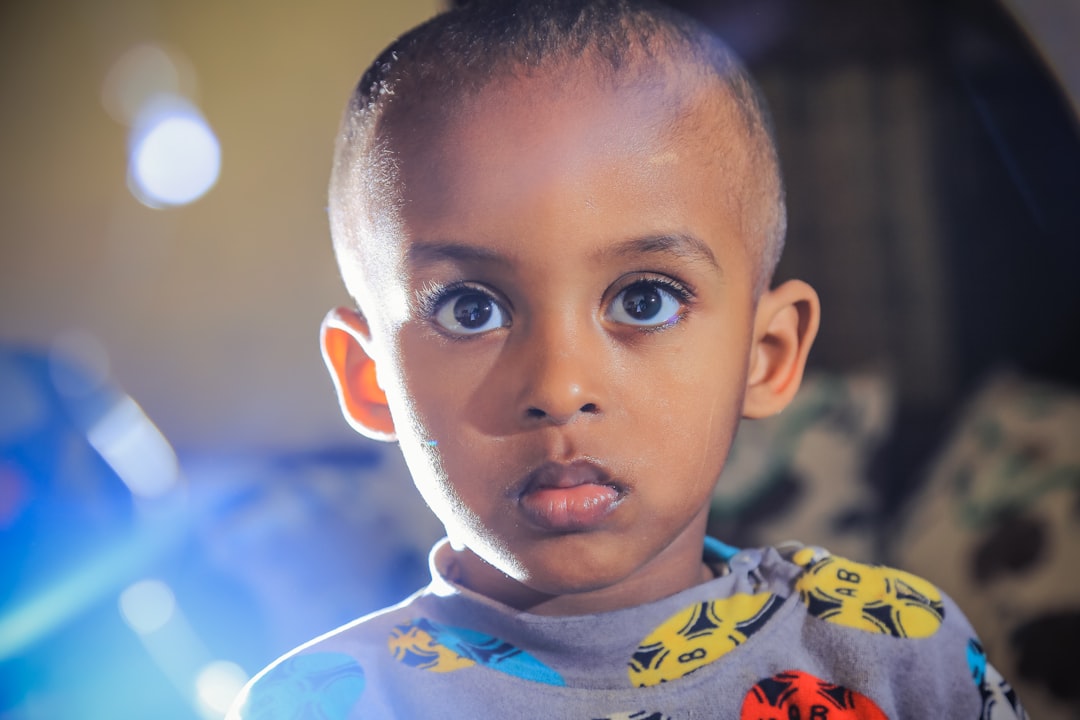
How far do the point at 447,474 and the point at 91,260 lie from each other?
29 cm

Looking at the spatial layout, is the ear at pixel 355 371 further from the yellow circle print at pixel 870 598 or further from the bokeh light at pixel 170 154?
the yellow circle print at pixel 870 598

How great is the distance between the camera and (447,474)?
1.46 feet

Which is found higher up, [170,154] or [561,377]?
[170,154]

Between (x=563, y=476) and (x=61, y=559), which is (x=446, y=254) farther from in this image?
(x=61, y=559)

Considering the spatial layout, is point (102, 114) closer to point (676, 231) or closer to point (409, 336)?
point (409, 336)

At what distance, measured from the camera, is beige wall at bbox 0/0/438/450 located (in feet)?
1.80

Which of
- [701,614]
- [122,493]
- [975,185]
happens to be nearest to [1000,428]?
[975,185]

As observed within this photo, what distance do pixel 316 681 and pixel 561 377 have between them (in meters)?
0.22

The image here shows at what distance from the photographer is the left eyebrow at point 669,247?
42 cm

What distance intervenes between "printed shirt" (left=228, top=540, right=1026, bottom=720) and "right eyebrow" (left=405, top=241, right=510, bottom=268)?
0.19 m

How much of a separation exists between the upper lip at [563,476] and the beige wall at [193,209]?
0.69 ft

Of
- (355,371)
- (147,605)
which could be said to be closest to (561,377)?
(355,371)

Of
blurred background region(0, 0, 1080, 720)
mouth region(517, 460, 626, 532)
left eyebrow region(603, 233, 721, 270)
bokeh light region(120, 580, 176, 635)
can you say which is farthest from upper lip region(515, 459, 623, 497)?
bokeh light region(120, 580, 176, 635)

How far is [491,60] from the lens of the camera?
44cm
